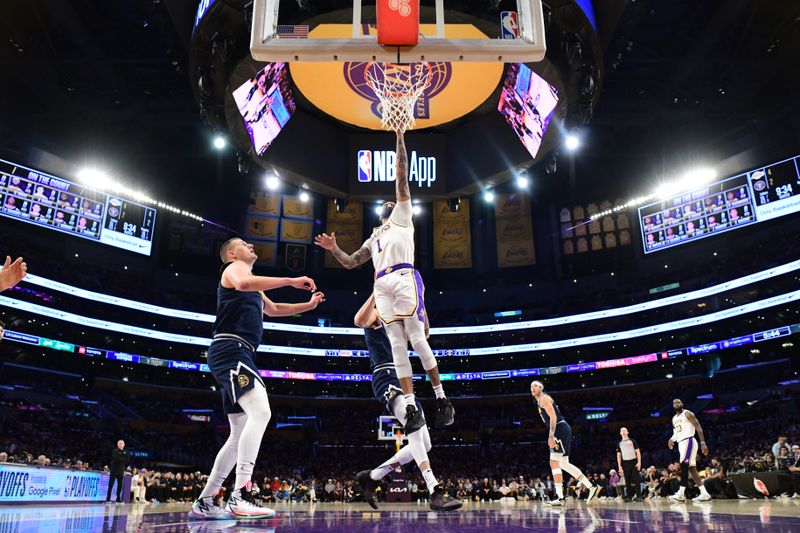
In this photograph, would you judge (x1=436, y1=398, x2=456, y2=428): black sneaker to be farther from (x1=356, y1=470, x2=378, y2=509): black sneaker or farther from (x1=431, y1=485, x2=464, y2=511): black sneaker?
(x1=356, y1=470, x2=378, y2=509): black sneaker

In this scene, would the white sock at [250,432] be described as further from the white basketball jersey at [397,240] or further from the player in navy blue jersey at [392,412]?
the white basketball jersey at [397,240]

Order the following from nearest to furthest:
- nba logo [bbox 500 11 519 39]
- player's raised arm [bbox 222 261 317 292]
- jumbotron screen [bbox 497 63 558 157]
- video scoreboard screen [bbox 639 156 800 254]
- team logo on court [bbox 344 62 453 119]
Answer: player's raised arm [bbox 222 261 317 292] → nba logo [bbox 500 11 519 39] → jumbotron screen [bbox 497 63 558 157] → team logo on court [bbox 344 62 453 119] → video scoreboard screen [bbox 639 156 800 254]

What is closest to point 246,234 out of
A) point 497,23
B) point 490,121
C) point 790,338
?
point 490,121

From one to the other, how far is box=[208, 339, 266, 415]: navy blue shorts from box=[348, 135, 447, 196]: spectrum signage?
1097cm

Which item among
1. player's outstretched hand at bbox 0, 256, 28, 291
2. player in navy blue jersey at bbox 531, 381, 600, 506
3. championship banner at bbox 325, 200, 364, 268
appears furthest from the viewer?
championship banner at bbox 325, 200, 364, 268

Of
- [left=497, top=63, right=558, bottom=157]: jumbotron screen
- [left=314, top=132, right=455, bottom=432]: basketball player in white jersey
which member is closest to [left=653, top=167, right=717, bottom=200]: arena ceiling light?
[left=497, top=63, right=558, bottom=157]: jumbotron screen

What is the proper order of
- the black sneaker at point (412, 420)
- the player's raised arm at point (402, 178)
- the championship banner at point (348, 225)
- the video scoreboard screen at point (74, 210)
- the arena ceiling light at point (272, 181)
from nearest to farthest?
the black sneaker at point (412, 420), the player's raised arm at point (402, 178), the arena ceiling light at point (272, 181), the video scoreboard screen at point (74, 210), the championship banner at point (348, 225)

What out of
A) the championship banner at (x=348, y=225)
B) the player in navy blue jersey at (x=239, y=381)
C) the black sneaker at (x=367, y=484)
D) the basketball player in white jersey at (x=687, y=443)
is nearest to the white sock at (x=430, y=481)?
the black sneaker at (x=367, y=484)

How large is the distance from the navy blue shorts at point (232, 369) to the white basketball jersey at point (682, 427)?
992cm

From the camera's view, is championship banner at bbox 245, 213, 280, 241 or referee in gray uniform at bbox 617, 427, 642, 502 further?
championship banner at bbox 245, 213, 280, 241

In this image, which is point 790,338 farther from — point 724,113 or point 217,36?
point 217,36

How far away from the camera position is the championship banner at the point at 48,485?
10750 mm

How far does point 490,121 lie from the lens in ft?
52.7

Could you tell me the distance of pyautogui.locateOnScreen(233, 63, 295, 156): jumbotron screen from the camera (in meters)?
14.0
